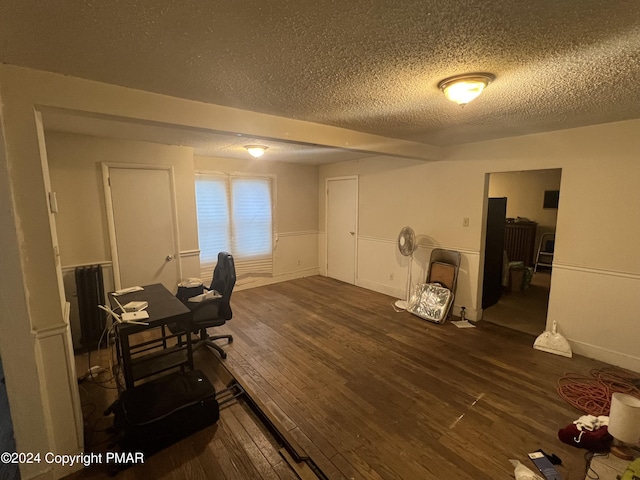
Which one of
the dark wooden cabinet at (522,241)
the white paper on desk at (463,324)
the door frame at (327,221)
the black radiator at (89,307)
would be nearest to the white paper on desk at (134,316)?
the black radiator at (89,307)

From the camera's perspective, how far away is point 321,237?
638 centimetres

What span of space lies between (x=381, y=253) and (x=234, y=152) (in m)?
2.99

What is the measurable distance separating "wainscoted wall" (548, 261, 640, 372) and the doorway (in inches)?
55.1

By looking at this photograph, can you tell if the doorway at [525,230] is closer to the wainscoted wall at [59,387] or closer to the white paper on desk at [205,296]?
the white paper on desk at [205,296]

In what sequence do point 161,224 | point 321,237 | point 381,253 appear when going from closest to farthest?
point 161,224 < point 381,253 < point 321,237

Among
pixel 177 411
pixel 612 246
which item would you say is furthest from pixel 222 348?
pixel 612 246

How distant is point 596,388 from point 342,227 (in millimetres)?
4187

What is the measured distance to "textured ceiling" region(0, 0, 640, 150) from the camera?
112cm

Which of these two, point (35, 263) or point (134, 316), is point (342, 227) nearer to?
point (134, 316)

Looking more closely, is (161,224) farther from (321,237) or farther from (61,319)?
(321,237)

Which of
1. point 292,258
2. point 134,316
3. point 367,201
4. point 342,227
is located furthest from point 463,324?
point 134,316

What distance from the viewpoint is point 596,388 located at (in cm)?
253

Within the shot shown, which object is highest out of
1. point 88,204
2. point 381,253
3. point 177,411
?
point 88,204

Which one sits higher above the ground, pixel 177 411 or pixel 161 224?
pixel 161 224
